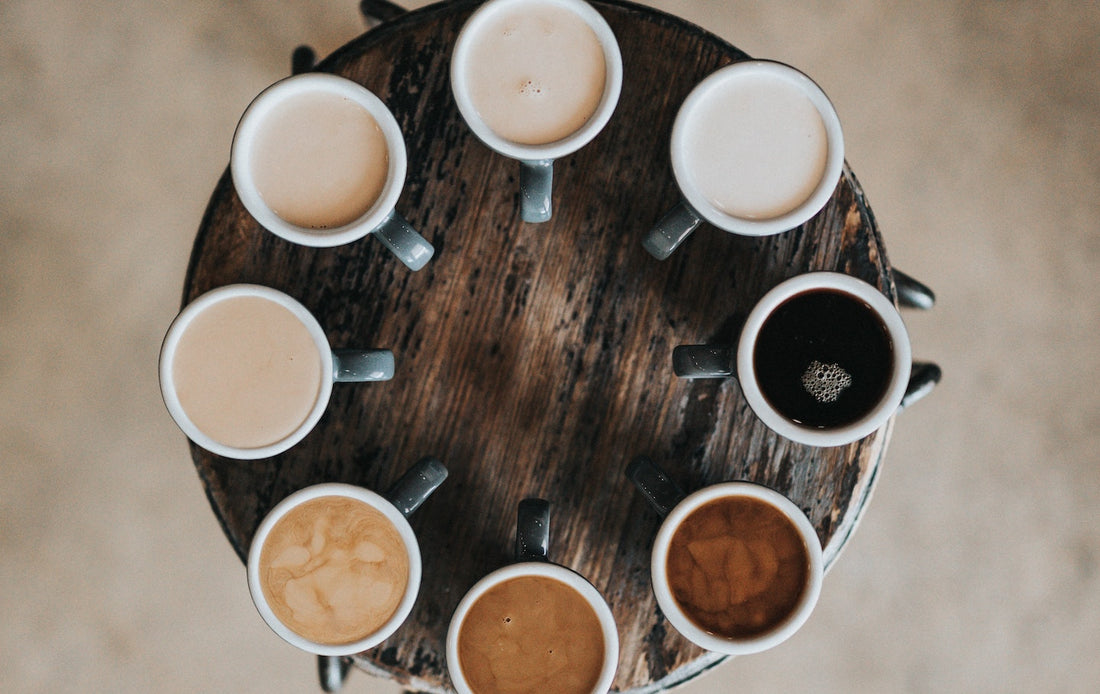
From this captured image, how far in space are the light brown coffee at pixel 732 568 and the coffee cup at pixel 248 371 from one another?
421 millimetres

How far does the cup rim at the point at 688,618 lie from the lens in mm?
787

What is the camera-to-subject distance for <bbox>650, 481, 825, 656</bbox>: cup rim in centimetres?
79

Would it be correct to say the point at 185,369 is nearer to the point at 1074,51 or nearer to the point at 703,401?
the point at 703,401

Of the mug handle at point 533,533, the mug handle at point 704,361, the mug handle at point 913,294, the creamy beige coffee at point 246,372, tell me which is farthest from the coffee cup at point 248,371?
the mug handle at point 913,294

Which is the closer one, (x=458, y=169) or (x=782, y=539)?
(x=782, y=539)

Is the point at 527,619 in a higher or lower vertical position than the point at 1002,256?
higher

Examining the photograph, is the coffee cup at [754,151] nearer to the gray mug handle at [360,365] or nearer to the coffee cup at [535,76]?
the coffee cup at [535,76]

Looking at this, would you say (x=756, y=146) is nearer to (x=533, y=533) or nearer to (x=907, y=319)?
(x=533, y=533)

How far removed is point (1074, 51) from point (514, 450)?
1.66m

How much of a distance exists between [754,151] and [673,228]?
0.46 ft

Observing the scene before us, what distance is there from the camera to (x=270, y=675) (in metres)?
1.58

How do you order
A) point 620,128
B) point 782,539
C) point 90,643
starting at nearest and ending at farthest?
point 782,539 < point 620,128 < point 90,643

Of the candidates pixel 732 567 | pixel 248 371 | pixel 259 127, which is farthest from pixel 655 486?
pixel 259 127

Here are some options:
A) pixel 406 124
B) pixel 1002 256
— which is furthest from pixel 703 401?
pixel 1002 256
